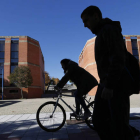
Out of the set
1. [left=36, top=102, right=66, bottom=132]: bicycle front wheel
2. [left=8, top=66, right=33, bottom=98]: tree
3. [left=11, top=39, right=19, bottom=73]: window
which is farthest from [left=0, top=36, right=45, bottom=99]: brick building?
[left=36, top=102, right=66, bottom=132]: bicycle front wheel

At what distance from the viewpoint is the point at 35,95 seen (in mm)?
31641

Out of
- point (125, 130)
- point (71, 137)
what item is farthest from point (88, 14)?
point (71, 137)

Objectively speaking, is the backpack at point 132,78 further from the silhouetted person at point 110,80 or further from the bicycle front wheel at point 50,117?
the bicycle front wheel at point 50,117

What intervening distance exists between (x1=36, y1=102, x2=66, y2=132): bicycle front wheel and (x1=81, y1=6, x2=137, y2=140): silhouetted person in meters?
2.33

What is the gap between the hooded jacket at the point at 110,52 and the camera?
1.54 meters

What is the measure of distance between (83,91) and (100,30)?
230 cm

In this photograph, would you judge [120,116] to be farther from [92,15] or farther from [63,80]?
[63,80]

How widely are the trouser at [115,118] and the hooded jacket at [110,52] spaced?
0.53 ft

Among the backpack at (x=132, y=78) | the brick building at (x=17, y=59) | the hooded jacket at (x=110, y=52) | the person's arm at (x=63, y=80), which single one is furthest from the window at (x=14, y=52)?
the backpack at (x=132, y=78)

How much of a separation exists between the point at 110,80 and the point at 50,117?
2.88 m

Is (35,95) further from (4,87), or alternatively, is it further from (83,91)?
(83,91)

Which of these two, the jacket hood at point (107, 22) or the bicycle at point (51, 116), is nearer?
the jacket hood at point (107, 22)

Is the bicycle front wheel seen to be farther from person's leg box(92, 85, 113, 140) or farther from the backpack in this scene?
the backpack

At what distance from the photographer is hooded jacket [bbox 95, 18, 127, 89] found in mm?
1545
